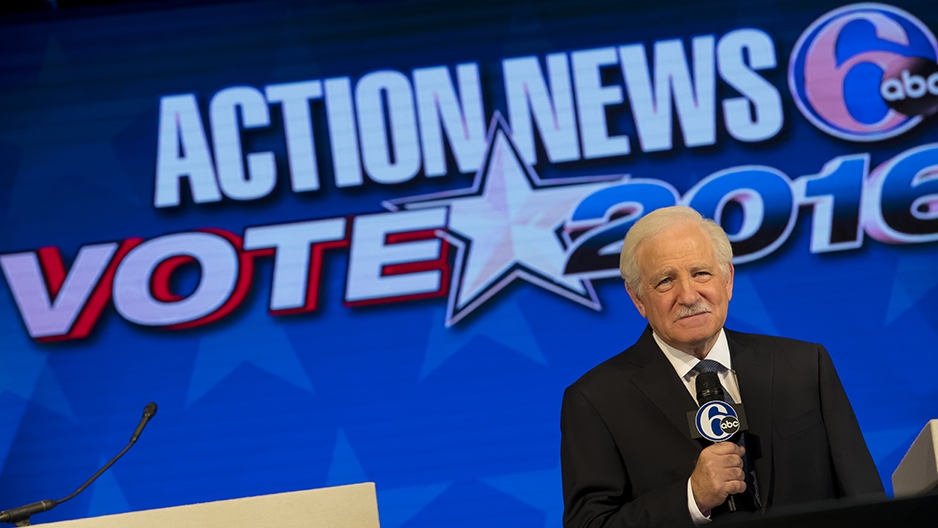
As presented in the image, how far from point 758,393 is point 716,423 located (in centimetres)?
34

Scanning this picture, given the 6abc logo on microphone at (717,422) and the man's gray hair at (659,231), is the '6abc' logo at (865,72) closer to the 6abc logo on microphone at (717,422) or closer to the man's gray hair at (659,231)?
the man's gray hair at (659,231)

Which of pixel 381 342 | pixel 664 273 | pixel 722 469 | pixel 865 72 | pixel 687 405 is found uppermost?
pixel 865 72

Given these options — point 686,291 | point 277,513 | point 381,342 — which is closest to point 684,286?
point 686,291

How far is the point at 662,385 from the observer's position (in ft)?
7.21

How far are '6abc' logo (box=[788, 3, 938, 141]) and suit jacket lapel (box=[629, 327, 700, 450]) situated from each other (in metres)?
2.64

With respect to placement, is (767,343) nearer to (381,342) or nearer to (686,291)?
(686,291)

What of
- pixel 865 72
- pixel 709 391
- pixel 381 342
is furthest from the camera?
pixel 865 72

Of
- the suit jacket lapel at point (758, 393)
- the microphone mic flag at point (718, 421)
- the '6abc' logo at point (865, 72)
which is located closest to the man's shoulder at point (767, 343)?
the suit jacket lapel at point (758, 393)

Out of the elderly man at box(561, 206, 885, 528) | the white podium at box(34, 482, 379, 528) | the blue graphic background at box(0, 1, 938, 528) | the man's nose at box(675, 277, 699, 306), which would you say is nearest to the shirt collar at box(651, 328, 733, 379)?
the elderly man at box(561, 206, 885, 528)

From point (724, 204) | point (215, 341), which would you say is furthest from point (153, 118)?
point (724, 204)

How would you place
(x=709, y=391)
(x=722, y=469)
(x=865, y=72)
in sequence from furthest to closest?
(x=865, y=72), (x=709, y=391), (x=722, y=469)

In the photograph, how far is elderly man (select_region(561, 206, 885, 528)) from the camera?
2.10 metres

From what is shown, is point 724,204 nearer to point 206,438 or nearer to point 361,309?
point 361,309

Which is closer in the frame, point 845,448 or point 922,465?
point 845,448
